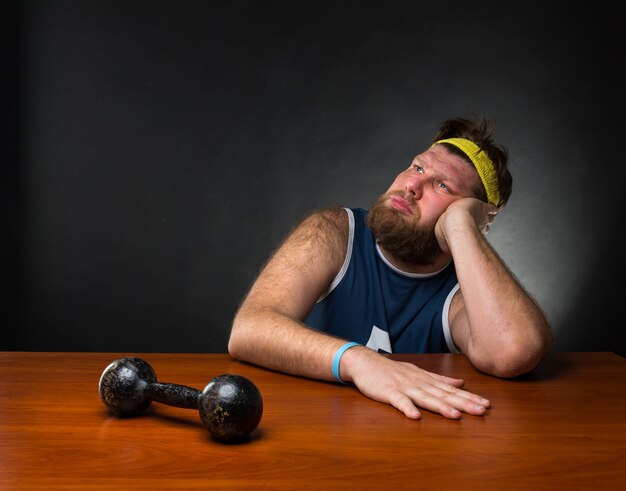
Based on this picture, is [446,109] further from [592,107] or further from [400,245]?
[400,245]

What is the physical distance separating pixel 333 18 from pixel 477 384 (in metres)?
3.04

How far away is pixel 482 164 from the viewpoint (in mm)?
2451

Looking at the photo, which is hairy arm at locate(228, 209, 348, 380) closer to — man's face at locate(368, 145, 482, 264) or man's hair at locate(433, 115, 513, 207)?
man's face at locate(368, 145, 482, 264)

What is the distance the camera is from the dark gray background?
4176 mm

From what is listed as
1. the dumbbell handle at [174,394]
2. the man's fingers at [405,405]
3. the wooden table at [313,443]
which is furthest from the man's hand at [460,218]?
the dumbbell handle at [174,394]

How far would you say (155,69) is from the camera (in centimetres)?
421

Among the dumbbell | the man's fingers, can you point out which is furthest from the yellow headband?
the dumbbell

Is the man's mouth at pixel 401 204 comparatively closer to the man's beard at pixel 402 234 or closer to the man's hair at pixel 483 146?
the man's beard at pixel 402 234

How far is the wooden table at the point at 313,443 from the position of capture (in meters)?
0.96

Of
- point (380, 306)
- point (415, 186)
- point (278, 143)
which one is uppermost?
point (278, 143)

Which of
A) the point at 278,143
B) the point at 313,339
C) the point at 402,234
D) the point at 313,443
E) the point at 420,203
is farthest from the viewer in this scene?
the point at 278,143

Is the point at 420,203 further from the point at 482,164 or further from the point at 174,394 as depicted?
the point at 174,394

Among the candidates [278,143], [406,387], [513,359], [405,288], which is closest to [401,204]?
[405,288]

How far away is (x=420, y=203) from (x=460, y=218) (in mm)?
290
